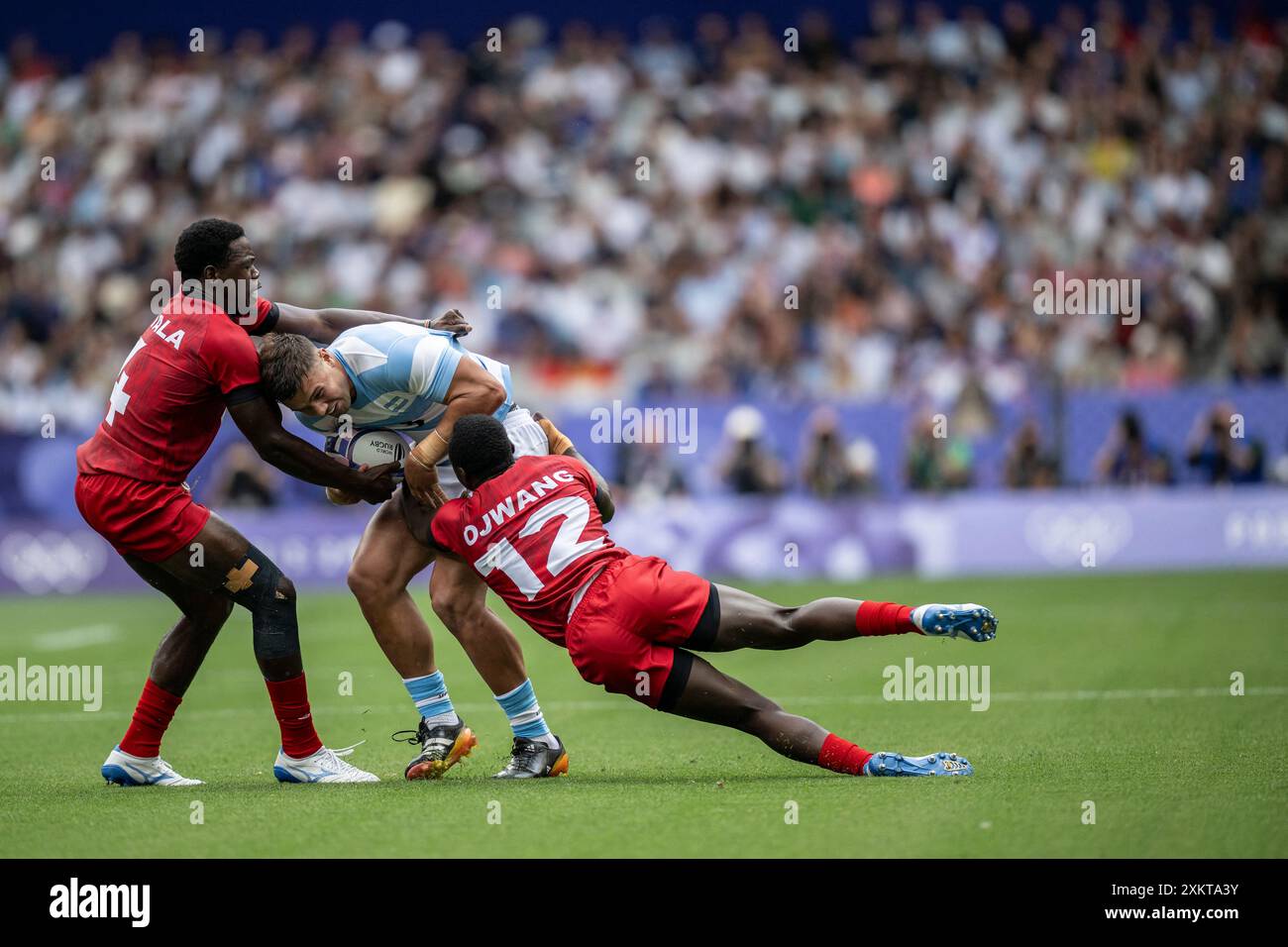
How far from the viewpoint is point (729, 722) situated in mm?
6980

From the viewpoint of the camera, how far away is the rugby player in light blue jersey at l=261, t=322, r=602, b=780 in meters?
7.35

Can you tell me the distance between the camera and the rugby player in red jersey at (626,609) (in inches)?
271

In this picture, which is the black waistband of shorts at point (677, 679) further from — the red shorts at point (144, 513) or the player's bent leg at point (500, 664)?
the red shorts at point (144, 513)

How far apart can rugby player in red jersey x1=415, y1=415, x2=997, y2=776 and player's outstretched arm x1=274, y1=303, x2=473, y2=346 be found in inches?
33.4

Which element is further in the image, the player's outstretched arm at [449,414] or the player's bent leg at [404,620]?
the player's bent leg at [404,620]

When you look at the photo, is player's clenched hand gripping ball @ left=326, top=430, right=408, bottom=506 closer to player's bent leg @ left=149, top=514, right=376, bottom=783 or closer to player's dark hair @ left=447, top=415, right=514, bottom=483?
player's bent leg @ left=149, top=514, right=376, bottom=783

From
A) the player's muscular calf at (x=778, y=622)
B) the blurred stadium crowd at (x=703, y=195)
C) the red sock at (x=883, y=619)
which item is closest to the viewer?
the red sock at (x=883, y=619)

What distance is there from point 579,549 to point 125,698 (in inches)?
204

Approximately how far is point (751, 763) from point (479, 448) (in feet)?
6.49

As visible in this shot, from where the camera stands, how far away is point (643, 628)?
689cm

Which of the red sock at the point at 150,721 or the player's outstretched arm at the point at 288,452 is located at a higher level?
the player's outstretched arm at the point at 288,452

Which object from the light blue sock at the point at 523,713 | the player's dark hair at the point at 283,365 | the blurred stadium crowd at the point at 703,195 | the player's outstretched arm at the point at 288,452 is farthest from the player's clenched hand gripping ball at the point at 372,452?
the blurred stadium crowd at the point at 703,195

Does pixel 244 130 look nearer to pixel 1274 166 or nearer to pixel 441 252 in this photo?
pixel 441 252

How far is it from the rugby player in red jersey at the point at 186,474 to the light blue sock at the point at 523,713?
689 millimetres
